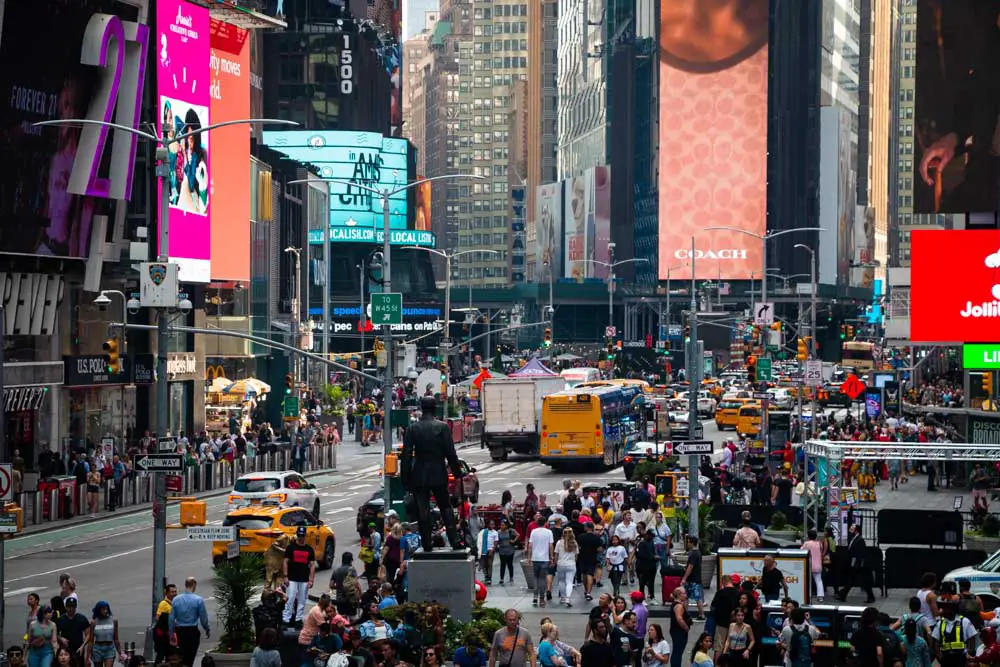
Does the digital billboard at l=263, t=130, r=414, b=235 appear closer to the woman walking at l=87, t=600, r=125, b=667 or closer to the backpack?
the woman walking at l=87, t=600, r=125, b=667

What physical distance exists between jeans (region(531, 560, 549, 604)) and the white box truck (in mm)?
29616

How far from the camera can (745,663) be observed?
804 inches

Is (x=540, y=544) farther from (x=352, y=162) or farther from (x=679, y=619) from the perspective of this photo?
(x=352, y=162)

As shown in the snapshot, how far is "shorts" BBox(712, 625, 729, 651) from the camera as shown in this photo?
2225 centimetres

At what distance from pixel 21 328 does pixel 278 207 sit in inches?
1558

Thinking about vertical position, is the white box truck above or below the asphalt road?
above

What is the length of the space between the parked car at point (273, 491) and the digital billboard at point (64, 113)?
15718mm

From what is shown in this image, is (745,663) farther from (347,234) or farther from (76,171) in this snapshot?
(347,234)

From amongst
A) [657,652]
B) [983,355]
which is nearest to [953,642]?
[657,652]

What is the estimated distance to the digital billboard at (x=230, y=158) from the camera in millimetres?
71375

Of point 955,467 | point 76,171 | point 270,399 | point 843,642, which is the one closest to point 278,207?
point 270,399

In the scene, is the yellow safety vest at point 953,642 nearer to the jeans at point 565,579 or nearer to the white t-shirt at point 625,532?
the jeans at point 565,579

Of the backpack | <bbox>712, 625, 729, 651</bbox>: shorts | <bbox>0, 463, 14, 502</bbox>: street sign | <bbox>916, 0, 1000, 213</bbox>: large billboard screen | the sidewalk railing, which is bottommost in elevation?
the sidewalk railing

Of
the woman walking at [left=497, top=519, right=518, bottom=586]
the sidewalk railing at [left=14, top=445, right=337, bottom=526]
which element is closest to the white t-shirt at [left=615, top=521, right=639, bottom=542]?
the woman walking at [left=497, top=519, right=518, bottom=586]
